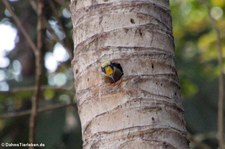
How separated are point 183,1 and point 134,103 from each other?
10.7 ft

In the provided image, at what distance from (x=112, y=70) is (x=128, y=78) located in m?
0.05

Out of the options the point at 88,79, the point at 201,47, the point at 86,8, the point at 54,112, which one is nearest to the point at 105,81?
the point at 88,79

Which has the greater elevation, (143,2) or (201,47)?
(201,47)

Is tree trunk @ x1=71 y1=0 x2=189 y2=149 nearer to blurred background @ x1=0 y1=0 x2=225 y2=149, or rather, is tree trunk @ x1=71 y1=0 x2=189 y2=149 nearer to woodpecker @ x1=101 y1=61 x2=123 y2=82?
woodpecker @ x1=101 y1=61 x2=123 y2=82

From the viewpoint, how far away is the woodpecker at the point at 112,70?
1.23m

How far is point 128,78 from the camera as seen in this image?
49.6 inches

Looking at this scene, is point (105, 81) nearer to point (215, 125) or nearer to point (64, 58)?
point (64, 58)

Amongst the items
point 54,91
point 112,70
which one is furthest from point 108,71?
point 54,91

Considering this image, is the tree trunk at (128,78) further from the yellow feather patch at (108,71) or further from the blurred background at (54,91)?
the blurred background at (54,91)

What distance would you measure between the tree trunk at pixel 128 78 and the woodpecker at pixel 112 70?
0.04ft

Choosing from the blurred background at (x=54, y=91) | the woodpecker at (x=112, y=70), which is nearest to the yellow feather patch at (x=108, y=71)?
the woodpecker at (x=112, y=70)

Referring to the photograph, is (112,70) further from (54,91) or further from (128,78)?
(54,91)

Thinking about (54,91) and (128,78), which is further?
(54,91)

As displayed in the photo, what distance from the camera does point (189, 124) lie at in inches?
117
